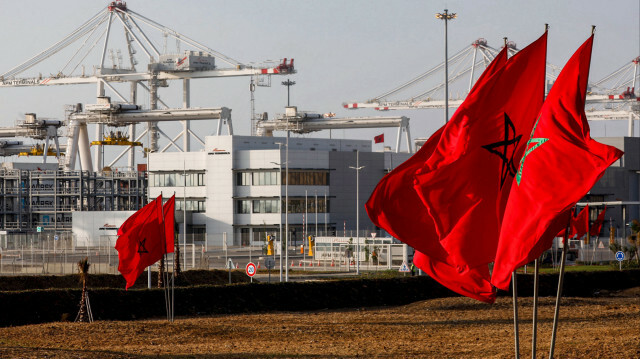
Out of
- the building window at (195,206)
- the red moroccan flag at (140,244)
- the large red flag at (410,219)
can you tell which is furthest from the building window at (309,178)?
the large red flag at (410,219)

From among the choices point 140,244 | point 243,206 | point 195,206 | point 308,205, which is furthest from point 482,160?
point 195,206

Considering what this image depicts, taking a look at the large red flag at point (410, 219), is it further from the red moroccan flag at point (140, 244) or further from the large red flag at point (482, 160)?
the red moroccan flag at point (140, 244)

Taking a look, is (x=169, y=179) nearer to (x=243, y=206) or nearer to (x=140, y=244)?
(x=243, y=206)

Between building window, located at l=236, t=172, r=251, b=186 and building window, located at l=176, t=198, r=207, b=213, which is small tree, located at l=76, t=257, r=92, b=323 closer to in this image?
building window, located at l=236, t=172, r=251, b=186

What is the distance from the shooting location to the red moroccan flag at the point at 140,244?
28.3 m

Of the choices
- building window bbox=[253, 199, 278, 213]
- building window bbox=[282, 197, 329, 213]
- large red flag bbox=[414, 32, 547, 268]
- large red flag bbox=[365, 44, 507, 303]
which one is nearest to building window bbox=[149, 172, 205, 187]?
building window bbox=[253, 199, 278, 213]

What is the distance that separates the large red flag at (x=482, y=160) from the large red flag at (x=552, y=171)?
3.71ft

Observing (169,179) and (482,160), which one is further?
(169,179)

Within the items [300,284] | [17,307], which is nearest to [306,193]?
[300,284]

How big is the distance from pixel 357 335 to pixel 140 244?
7.13 meters

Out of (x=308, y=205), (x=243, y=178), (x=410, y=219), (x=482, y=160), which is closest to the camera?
(x=482, y=160)

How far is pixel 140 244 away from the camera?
2842 cm

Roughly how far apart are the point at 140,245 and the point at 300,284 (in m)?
10.2

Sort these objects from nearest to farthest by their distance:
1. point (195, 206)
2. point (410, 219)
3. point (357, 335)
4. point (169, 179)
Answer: point (410, 219), point (357, 335), point (195, 206), point (169, 179)
